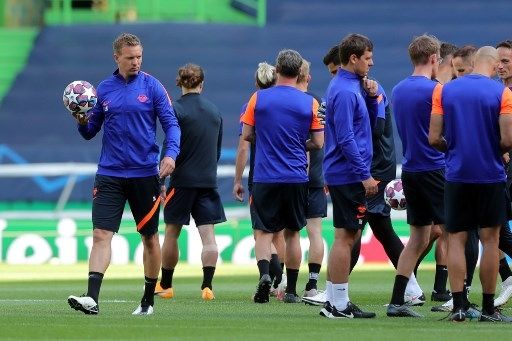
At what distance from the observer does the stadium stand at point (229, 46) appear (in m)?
28.4

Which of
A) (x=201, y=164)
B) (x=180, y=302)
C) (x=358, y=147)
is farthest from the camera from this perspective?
(x=201, y=164)

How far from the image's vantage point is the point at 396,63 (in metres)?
28.8

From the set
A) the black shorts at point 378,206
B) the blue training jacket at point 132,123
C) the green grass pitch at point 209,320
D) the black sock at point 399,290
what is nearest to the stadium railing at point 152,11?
the green grass pitch at point 209,320

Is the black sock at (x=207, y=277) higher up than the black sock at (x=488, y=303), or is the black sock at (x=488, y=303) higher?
the black sock at (x=488, y=303)

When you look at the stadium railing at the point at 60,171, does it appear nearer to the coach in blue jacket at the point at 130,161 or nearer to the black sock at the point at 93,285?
the coach in blue jacket at the point at 130,161

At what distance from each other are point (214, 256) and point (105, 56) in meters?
16.0

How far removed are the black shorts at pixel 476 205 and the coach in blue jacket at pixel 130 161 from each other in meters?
2.21

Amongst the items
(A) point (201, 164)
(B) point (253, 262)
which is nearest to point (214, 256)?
(A) point (201, 164)

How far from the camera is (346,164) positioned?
435 inches

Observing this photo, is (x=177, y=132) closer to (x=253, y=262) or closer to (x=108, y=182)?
(x=108, y=182)

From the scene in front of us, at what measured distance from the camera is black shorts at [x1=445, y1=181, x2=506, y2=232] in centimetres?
1064

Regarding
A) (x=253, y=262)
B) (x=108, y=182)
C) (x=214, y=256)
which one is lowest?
(x=253, y=262)

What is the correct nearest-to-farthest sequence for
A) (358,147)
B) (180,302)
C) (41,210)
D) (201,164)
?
(358,147)
(180,302)
(201,164)
(41,210)

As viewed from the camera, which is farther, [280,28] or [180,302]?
[280,28]
